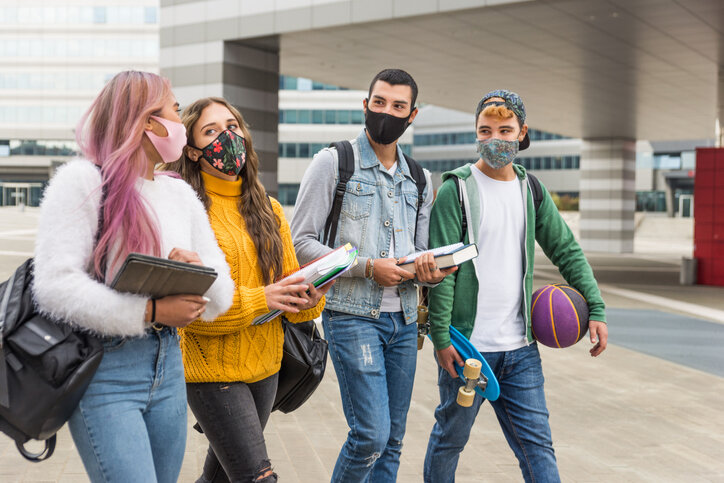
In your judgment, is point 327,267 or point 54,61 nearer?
point 327,267

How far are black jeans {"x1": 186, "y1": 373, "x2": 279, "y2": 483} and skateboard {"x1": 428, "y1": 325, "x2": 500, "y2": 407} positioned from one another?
38.8 inches

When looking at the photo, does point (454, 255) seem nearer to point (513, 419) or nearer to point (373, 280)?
point (373, 280)

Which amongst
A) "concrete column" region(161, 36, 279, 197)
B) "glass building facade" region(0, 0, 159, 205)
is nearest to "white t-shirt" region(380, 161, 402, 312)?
"concrete column" region(161, 36, 279, 197)

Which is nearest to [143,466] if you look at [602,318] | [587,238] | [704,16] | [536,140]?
[602,318]

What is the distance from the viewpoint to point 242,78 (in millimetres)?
16516

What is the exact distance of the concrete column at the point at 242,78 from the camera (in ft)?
53.2

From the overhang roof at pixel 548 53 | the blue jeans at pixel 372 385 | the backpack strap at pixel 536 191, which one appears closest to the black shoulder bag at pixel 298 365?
the blue jeans at pixel 372 385

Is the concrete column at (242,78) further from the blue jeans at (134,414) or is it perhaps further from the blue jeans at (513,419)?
the blue jeans at (134,414)

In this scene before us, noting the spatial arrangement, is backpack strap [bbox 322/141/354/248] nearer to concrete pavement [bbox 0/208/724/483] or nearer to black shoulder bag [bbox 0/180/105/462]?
black shoulder bag [bbox 0/180/105/462]

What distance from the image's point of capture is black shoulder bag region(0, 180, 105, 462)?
2293mm

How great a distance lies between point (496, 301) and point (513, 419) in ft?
1.90

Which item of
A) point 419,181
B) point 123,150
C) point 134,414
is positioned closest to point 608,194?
point 419,181

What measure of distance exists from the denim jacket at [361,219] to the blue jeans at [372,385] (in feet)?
0.25

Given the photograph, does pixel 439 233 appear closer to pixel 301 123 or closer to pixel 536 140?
pixel 301 123
